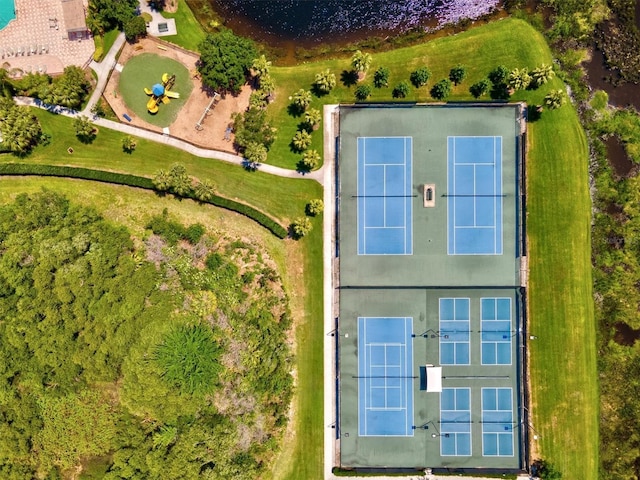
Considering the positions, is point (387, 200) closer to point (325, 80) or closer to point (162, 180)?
point (325, 80)

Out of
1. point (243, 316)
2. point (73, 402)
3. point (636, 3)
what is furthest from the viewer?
point (636, 3)

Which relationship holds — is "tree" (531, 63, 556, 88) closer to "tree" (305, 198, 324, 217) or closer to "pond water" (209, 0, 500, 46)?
"pond water" (209, 0, 500, 46)

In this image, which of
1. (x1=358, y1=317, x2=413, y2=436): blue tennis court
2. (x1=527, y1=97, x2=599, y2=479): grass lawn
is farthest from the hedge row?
(x1=527, y1=97, x2=599, y2=479): grass lawn

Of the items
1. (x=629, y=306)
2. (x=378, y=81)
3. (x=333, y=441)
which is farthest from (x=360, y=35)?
(x=333, y=441)

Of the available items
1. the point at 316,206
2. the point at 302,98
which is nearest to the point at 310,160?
the point at 316,206

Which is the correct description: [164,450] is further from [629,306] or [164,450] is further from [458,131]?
[629,306]

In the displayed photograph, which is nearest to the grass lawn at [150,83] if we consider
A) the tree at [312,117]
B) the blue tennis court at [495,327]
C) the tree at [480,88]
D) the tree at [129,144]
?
the tree at [129,144]

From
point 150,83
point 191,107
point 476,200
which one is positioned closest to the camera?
point 476,200
